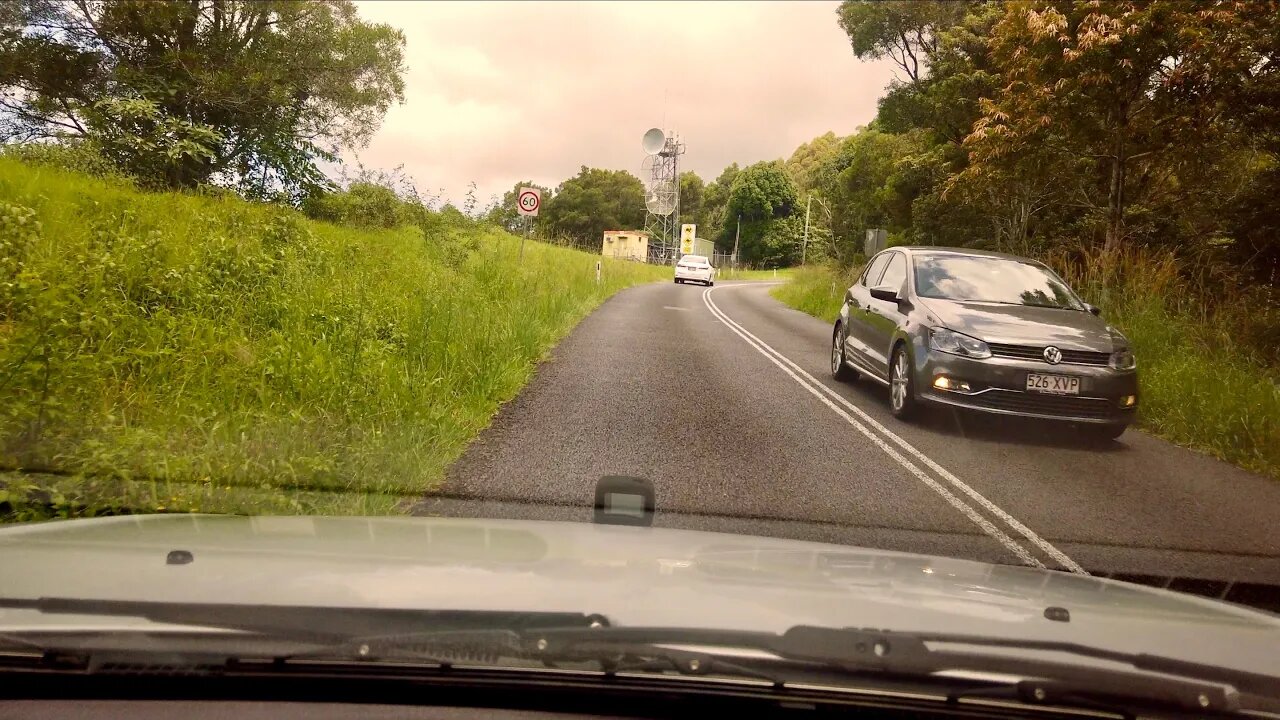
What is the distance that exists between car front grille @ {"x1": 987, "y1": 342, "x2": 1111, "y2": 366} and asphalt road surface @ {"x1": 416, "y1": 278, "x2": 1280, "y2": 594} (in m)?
0.76

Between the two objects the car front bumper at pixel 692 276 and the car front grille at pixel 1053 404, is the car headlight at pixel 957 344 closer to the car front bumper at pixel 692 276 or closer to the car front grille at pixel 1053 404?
the car front grille at pixel 1053 404

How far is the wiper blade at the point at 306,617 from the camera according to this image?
2.11 m

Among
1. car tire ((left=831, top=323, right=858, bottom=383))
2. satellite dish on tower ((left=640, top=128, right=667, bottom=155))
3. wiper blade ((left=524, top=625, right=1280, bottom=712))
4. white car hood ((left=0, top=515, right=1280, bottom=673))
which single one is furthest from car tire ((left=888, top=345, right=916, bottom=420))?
satellite dish on tower ((left=640, top=128, right=667, bottom=155))

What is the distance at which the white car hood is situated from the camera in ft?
7.38

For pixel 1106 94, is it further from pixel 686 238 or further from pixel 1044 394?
pixel 686 238

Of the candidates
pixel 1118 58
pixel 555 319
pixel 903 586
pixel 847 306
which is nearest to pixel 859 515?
pixel 903 586

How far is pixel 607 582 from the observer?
2496 mm

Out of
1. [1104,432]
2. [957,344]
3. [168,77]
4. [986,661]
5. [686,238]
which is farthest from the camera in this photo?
[686,238]

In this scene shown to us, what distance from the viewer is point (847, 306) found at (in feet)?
36.2

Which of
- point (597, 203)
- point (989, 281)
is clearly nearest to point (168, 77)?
point (989, 281)

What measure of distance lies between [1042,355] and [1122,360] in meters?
0.77

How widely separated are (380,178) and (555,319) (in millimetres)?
7089

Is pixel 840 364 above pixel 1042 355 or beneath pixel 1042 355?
beneath

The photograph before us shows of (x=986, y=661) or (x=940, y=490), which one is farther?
(x=940, y=490)
